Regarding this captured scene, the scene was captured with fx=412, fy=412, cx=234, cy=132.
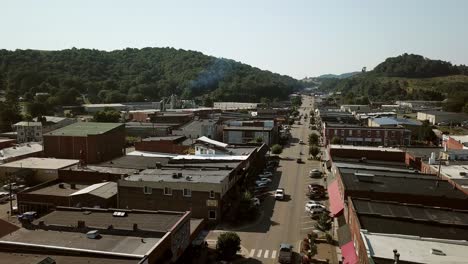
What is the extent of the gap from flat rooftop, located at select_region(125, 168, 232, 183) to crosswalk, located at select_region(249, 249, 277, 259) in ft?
22.5

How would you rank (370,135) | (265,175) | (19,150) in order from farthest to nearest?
(370,135), (19,150), (265,175)

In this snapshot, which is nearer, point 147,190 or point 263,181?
point 147,190

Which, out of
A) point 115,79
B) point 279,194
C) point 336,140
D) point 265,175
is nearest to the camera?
point 279,194

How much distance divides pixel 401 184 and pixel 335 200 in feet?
14.9

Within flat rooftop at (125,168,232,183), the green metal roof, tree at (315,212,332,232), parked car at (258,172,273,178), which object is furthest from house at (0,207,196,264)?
the green metal roof

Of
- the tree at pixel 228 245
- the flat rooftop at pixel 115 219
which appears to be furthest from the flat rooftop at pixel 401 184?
the flat rooftop at pixel 115 219

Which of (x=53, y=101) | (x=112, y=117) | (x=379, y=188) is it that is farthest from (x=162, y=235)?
(x=53, y=101)

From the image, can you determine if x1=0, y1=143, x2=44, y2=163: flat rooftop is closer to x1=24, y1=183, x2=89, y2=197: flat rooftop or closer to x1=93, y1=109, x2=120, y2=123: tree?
x1=24, y1=183, x2=89, y2=197: flat rooftop

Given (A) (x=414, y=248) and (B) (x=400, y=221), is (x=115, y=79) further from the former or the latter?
(A) (x=414, y=248)

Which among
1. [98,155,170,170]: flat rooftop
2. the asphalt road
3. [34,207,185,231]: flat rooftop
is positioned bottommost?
the asphalt road

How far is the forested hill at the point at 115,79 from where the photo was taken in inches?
5054

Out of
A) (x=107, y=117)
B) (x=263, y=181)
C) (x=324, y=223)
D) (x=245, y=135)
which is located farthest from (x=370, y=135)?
(x=107, y=117)

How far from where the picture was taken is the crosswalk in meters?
23.3

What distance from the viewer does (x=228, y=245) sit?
22.2 meters
